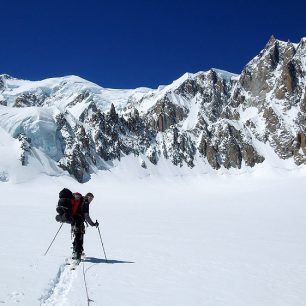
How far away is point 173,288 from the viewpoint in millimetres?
10922

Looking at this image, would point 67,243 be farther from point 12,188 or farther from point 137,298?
point 12,188

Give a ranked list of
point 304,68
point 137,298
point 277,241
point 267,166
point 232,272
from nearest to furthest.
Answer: point 137,298
point 232,272
point 277,241
point 267,166
point 304,68

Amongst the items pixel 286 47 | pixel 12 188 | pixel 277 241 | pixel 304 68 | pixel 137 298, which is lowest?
pixel 137 298

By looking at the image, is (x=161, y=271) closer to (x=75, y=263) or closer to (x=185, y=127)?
(x=75, y=263)

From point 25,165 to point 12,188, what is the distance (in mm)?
12574

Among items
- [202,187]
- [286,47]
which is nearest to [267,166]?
[202,187]

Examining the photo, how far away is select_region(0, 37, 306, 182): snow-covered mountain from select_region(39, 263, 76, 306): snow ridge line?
293 ft

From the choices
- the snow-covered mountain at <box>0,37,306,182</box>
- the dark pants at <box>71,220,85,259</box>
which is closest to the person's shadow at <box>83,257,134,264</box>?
the dark pants at <box>71,220,85,259</box>

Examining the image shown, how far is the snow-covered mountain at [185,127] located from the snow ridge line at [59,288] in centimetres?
8933

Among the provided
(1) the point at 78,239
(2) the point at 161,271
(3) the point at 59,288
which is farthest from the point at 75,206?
(3) the point at 59,288

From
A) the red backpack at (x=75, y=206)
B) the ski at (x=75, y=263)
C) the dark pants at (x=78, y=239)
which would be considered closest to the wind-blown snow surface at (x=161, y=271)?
the ski at (x=75, y=263)

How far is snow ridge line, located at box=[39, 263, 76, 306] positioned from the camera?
862cm

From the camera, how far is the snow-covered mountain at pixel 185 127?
11438cm

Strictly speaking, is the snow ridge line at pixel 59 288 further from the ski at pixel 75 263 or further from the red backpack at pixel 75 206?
the red backpack at pixel 75 206
